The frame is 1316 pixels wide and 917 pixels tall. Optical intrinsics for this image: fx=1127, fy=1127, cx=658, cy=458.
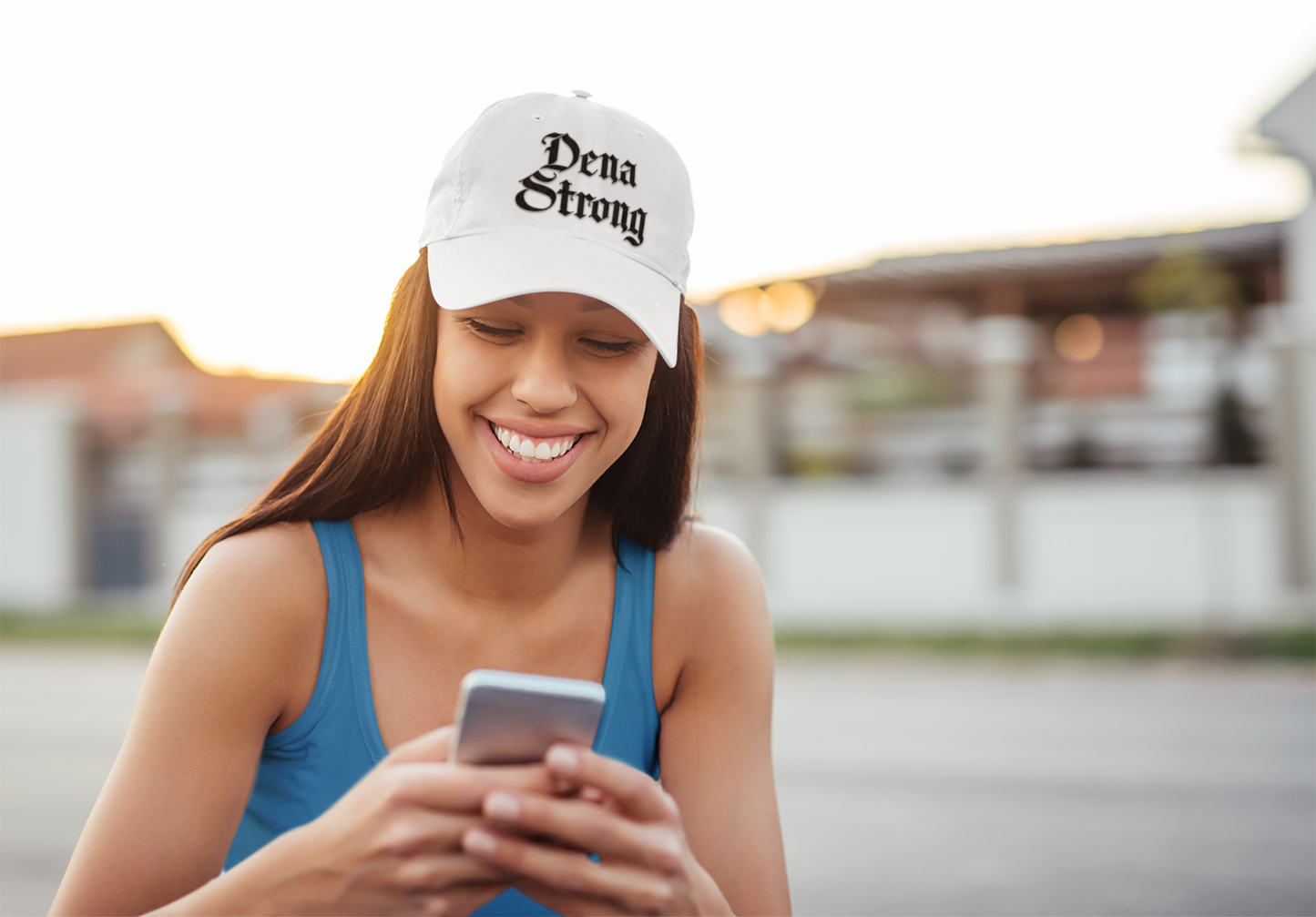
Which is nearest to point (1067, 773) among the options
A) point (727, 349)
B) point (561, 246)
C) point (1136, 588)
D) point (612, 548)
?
point (612, 548)

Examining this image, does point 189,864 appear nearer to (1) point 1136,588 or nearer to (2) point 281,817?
(2) point 281,817

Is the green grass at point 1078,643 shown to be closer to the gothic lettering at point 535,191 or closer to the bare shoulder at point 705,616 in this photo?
the bare shoulder at point 705,616

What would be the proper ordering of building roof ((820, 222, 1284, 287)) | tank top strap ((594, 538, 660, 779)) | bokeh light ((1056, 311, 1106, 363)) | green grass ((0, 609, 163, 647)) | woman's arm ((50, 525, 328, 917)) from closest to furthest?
woman's arm ((50, 525, 328, 917)) → tank top strap ((594, 538, 660, 779)) → green grass ((0, 609, 163, 647)) → building roof ((820, 222, 1284, 287)) → bokeh light ((1056, 311, 1106, 363))

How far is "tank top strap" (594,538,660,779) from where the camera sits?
1659 mm

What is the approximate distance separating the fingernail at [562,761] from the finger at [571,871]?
9cm

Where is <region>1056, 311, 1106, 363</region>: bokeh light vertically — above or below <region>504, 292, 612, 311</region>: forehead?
above

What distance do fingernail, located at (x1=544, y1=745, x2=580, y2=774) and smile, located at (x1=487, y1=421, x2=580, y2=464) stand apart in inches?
19.5

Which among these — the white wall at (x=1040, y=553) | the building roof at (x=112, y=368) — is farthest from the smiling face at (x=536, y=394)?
the building roof at (x=112, y=368)

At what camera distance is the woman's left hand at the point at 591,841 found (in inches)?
42.7

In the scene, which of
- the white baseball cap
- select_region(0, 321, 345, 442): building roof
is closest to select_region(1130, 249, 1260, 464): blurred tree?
the white baseball cap

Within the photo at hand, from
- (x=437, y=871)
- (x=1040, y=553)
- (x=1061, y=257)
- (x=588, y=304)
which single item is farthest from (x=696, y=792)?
(x=1061, y=257)

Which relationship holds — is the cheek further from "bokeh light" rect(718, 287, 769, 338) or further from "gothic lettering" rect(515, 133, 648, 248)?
"bokeh light" rect(718, 287, 769, 338)

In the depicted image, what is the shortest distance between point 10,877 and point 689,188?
13.9 ft

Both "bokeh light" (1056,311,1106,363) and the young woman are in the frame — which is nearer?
the young woman
